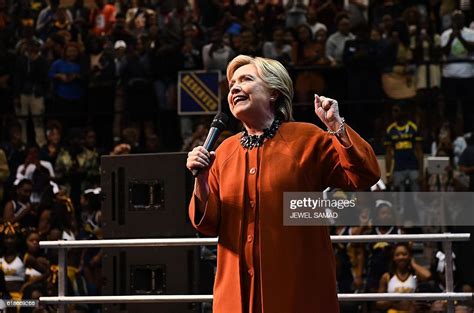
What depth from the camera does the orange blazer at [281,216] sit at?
4.57m

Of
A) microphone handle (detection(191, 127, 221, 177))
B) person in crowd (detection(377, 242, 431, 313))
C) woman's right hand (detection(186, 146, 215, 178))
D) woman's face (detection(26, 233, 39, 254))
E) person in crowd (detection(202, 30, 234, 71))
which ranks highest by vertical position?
person in crowd (detection(202, 30, 234, 71))

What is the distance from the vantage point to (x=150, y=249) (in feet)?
22.1

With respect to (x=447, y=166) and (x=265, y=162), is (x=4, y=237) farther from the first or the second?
(x=265, y=162)

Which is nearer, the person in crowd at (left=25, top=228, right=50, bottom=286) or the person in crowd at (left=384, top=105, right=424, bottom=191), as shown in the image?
the person in crowd at (left=25, top=228, right=50, bottom=286)

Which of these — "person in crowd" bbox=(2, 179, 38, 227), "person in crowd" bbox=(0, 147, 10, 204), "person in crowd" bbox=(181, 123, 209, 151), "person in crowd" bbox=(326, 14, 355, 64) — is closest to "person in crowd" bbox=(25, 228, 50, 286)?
"person in crowd" bbox=(2, 179, 38, 227)

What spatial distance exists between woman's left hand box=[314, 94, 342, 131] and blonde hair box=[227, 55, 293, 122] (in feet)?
1.13

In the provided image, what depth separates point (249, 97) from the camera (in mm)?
4742

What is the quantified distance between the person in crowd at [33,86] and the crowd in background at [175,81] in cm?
2

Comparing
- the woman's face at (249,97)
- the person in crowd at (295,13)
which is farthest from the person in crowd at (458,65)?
the woman's face at (249,97)

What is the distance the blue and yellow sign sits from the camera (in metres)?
15.1

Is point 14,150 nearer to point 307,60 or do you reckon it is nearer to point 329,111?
point 307,60

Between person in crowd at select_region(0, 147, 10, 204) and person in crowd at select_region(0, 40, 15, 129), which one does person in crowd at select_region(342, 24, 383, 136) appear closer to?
person in crowd at select_region(0, 147, 10, 204)

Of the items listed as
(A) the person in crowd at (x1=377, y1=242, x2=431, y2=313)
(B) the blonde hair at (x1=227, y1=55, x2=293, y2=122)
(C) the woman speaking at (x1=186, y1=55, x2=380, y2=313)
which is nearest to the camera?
(C) the woman speaking at (x1=186, y1=55, x2=380, y2=313)

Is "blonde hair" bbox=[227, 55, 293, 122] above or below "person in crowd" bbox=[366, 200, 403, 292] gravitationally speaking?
above
